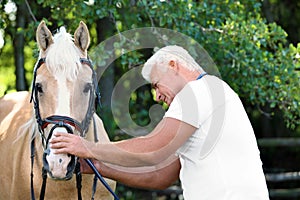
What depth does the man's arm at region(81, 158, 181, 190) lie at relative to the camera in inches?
137

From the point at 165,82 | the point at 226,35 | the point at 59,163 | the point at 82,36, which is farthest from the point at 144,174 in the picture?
the point at 226,35

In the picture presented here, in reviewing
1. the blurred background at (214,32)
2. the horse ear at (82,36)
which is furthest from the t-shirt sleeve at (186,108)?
the blurred background at (214,32)

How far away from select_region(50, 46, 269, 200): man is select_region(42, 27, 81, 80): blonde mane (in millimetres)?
509

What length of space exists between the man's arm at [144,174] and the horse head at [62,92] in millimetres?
182

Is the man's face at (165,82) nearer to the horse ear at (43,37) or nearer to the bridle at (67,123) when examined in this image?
the bridle at (67,123)

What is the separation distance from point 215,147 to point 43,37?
53.3 inches

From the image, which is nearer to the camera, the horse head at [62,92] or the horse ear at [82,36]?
the horse head at [62,92]

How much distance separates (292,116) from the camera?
631cm

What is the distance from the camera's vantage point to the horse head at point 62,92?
3492 mm

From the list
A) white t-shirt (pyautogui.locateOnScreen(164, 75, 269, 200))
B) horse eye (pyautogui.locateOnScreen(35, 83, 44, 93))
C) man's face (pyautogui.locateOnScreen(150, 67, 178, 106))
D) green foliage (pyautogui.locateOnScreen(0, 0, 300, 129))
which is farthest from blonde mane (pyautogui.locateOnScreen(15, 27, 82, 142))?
green foliage (pyautogui.locateOnScreen(0, 0, 300, 129))

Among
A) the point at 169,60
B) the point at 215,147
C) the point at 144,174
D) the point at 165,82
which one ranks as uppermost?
the point at 169,60

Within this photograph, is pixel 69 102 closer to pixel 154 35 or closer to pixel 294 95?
pixel 154 35

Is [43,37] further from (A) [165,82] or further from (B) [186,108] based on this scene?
(B) [186,108]

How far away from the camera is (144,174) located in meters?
3.54
